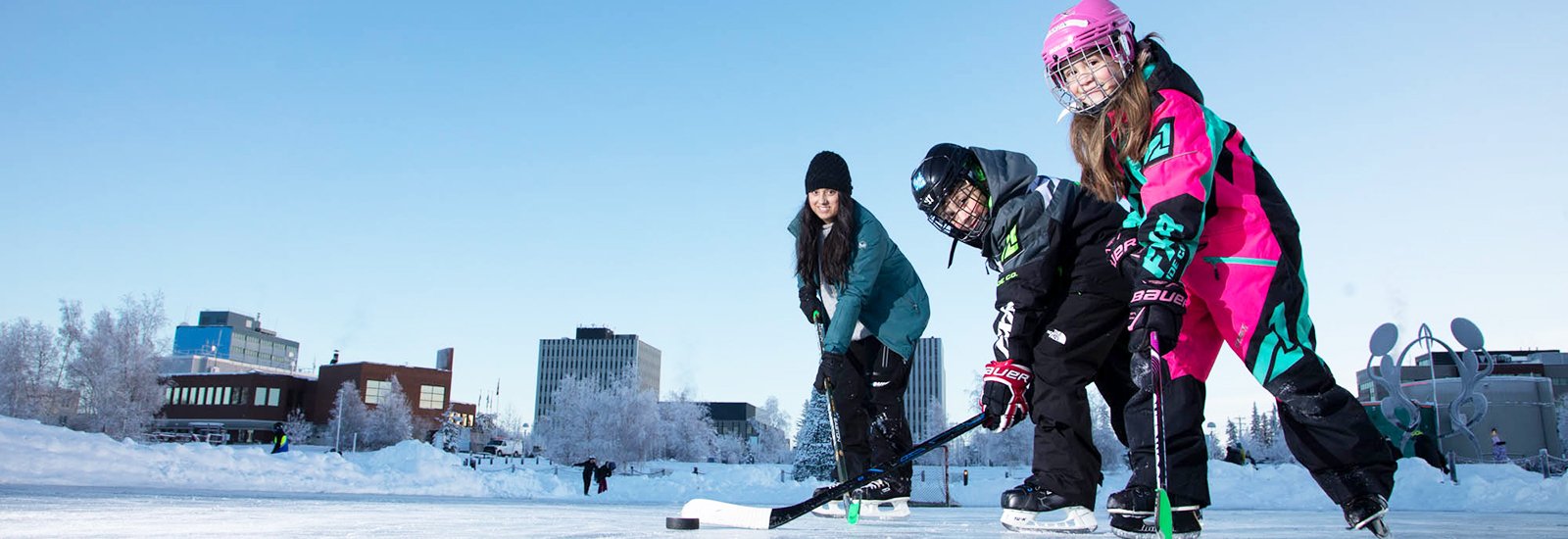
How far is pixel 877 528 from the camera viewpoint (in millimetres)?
3541

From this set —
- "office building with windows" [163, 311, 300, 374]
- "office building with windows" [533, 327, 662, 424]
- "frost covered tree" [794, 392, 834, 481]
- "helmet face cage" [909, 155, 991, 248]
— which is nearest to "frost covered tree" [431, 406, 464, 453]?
"office building with windows" [163, 311, 300, 374]

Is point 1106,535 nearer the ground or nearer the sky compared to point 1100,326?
nearer the ground

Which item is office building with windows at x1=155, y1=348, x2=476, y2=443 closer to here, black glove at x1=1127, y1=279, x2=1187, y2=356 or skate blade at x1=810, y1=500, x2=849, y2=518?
skate blade at x1=810, y1=500, x2=849, y2=518

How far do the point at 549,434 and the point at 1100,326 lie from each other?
61.9m

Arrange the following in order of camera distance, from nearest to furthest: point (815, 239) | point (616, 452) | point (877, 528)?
point (877, 528)
point (815, 239)
point (616, 452)

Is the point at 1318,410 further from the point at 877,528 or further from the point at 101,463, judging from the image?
the point at 101,463

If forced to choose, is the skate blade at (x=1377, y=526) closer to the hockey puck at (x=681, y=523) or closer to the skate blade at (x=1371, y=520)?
the skate blade at (x=1371, y=520)

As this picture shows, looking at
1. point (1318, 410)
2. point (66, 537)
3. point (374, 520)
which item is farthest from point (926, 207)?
point (66, 537)

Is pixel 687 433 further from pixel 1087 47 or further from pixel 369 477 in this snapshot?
pixel 1087 47

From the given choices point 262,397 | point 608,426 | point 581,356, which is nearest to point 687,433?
point 608,426

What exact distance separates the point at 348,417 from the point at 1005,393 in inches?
3227

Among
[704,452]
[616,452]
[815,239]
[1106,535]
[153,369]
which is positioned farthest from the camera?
[704,452]

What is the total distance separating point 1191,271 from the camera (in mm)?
2768

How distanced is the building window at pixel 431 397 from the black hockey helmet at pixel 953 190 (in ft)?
299
